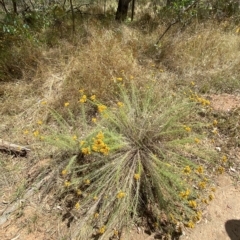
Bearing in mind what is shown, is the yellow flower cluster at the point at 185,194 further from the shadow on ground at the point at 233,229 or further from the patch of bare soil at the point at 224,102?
the patch of bare soil at the point at 224,102

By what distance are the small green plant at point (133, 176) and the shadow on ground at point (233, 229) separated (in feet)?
0.86

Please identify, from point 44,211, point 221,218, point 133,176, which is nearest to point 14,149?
point 44,211

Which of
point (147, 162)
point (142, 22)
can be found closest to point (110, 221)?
point (147, 162)

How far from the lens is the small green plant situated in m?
1.79

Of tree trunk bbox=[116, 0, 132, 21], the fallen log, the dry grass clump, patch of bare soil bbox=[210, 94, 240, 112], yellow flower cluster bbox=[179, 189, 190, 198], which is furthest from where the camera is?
tree trunk bbox=[116, 0, 132, 21]

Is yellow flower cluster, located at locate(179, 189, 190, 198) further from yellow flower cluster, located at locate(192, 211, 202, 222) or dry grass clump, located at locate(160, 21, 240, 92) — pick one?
dry grass clump, located at locate(160, 21, 240, 92)

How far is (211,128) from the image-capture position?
2.58m

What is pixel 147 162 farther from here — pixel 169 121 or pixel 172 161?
pixel 169 121

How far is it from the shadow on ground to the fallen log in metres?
2.03

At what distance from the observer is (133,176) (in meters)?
1.93

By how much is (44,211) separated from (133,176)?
0.83m

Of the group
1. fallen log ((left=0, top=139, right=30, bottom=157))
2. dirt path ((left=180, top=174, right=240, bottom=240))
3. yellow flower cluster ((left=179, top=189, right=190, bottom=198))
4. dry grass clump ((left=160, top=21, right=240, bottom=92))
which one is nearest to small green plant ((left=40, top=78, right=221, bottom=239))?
yellow flower cluster ((left=179, top=189, right=190, bottom=198))

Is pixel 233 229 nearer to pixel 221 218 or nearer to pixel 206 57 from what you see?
pixel 221 218

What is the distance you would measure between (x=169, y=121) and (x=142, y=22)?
3609mm
